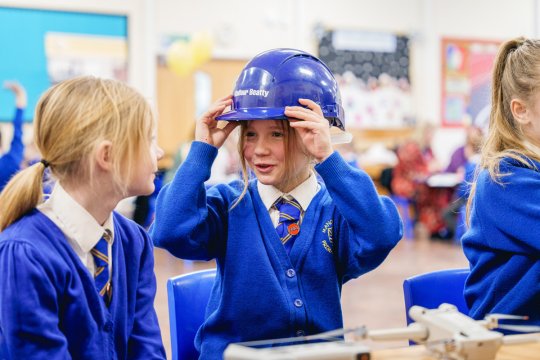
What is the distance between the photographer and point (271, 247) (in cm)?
177

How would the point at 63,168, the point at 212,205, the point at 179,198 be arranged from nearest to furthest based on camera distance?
1. the point at 63,168
2. the point at 179,198
3. the point at 212,205

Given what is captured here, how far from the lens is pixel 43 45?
31.1ft

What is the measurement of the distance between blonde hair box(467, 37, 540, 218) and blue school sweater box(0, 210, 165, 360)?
983 millimetres

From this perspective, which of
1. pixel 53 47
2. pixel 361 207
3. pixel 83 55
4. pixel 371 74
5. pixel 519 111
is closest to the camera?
pixel 361 207

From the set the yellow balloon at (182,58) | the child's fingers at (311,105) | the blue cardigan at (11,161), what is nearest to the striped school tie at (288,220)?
the child's fingers at (311,105)

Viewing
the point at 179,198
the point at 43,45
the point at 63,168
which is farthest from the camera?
the point at 43,45

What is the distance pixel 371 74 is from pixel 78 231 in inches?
401

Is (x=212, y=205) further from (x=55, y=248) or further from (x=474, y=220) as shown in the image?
(x=474, y=220)

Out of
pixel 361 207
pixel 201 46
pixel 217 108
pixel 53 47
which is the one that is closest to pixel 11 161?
pixel 217 108

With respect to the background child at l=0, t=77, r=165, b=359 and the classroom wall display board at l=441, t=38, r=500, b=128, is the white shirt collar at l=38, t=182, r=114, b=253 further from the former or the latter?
the classroom wall display board at l=441, t=38, r=500, b=128

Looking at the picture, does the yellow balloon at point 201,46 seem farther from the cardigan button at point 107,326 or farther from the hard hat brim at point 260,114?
the cardigan button at point 107,326

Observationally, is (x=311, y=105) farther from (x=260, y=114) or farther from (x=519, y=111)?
(x=519, y=111)

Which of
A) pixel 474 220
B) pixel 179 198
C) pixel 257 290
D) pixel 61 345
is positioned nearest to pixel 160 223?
pixel 179 198

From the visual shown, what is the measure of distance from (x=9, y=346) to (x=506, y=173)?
127 centimetres
